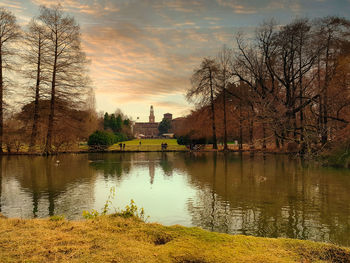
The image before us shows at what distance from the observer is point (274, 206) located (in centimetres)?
958

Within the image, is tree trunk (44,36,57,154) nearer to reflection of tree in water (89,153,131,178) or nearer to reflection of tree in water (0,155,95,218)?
reflection of tree in water (89,153,131,178)

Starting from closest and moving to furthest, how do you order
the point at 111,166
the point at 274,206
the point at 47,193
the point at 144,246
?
the point at 144,246 → the point at 274,206 → the point at 47,193 → the point at 111,166

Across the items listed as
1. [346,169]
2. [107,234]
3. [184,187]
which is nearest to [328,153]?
[346,169]

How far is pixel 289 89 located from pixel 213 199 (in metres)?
21.0

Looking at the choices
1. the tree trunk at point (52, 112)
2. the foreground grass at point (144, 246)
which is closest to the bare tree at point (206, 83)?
the tree trunk at point (52, 112)

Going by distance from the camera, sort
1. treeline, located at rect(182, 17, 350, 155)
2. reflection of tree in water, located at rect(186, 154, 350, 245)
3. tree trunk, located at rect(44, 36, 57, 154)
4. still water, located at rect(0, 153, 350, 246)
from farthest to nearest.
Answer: tree trunk, located at rect(44, 36, 57, 154), treeline, located at rect(182, 17, 350, 155), still water, located at rect(0, 153, 350, 246), reflection of tree in water, located at rect(186, 154, 350, 245)

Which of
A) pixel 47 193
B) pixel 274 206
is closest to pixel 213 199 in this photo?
pixel 274 206

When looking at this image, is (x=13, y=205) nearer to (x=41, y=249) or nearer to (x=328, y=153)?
(x=41, y=249)

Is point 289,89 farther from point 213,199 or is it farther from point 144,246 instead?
point 144,246

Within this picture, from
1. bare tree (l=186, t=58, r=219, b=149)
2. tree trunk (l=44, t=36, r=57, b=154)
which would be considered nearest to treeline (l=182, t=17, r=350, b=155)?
bare tree (l=186, t=58, r=219, b=149)

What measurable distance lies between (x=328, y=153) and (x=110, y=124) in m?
58.6

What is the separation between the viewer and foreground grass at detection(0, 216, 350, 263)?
14.3 feet

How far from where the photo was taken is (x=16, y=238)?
532 cm

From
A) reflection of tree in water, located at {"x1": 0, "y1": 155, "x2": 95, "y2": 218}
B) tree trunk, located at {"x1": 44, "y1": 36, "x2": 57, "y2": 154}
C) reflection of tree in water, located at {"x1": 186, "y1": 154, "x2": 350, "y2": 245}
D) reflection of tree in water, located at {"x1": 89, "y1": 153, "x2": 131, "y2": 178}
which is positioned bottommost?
reflection of tree in water, located at {"x1": 186, "y1": 154, "x2": 350, "y2": 245}
